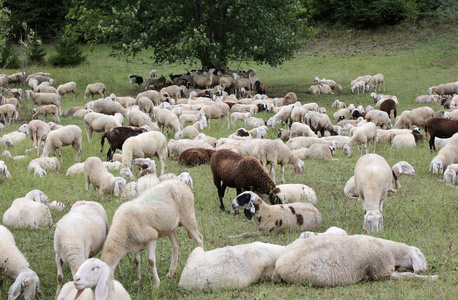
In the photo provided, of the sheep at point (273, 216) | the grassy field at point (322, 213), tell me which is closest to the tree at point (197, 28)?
the grassy field at point (322, 213)

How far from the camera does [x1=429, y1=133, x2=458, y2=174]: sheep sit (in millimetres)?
12023

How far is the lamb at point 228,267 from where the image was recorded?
6.03 m

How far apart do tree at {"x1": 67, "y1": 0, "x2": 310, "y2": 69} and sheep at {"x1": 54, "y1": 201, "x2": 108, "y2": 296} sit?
1751cm

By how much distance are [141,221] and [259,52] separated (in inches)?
756

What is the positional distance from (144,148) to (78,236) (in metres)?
6.02

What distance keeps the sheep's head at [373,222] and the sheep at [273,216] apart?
0.81 m

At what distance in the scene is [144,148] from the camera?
12094 millimetres

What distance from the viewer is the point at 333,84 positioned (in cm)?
2847

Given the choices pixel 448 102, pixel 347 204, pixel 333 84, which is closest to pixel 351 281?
pixel 347 204

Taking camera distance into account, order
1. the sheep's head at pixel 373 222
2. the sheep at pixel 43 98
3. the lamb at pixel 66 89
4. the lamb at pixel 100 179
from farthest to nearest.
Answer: the lamb at pixel 66 89
the sheep at pixel 43 98
the lamb at pixel 100 179
the sheep's head at pixel 373 222

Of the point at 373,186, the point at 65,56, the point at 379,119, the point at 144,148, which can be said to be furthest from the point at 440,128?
the point at 65,56

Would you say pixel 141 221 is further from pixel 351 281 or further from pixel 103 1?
pixel 103 1

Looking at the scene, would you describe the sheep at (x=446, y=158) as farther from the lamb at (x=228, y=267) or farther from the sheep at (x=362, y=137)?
the lamb at (x=228, y=267)

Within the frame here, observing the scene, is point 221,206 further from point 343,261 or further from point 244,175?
point 343,261
